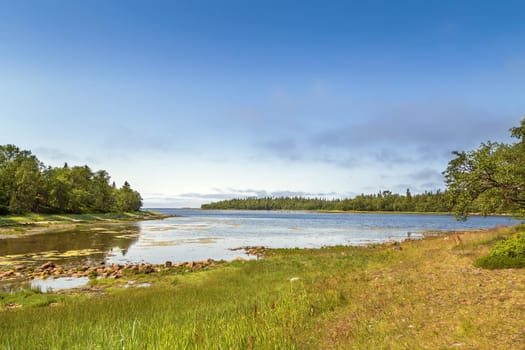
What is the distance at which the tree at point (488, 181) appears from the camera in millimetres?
19203

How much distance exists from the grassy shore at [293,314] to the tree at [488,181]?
3.40 m

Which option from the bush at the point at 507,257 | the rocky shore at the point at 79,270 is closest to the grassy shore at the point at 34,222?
the rocky shore at the point at 79,270

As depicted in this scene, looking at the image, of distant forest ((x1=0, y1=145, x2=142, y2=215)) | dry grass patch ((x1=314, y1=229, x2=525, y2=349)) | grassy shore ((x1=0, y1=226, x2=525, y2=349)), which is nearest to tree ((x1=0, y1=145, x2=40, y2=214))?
distant forest ((x1=0, y1=145, x2=142, y2=215))

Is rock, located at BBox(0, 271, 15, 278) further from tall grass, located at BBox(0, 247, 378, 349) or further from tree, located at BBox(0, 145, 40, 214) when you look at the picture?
tree, located at BBox(0, 145, 40, 214)

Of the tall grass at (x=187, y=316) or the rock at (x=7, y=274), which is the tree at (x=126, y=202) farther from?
the tall grass at (x=187, y=316)

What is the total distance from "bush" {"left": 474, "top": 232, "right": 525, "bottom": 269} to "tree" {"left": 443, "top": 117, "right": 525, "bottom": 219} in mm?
4325

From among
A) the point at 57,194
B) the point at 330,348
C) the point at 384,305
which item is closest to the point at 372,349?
the point at 330,348

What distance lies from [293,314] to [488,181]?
1690 centimetres

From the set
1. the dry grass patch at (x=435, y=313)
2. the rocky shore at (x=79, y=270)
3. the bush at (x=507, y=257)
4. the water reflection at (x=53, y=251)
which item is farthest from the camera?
the water reflection at (x=53, y=251)

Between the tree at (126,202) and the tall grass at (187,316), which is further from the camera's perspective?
the tree at (126,202)

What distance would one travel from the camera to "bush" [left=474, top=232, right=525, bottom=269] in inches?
594

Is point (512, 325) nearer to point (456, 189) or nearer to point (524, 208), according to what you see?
point (456, 189)

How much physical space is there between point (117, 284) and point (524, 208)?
1133 inches

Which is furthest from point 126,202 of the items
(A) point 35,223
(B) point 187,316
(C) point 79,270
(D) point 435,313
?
(D) point 435,313
